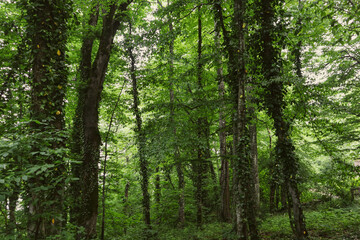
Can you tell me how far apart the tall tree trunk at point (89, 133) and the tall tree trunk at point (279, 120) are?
5.34m

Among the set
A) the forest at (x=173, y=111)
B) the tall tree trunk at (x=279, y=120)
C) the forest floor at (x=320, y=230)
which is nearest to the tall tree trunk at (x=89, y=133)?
the forest at (x=173, y=111)

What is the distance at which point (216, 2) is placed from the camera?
6402 millimetres

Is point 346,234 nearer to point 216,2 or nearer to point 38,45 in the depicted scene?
point 216,2

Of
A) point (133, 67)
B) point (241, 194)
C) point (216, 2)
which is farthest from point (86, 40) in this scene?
point (241, 194)

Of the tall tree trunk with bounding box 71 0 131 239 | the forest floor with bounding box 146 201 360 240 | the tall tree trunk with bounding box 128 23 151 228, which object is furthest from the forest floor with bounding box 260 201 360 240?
the tall tree trunk with bounding box 71 0 131 239

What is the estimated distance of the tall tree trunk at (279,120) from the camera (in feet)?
16.4

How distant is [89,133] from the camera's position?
7598mm

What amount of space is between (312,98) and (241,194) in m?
2.95

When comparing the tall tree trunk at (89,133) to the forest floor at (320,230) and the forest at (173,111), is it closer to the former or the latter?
the forest at (173,111)

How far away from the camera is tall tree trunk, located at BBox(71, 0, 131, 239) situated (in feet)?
22.7

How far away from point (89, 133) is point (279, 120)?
632 cm

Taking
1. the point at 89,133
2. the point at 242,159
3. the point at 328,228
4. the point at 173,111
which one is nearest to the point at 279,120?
the point at 242,159

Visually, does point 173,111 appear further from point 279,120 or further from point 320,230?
point 320,230

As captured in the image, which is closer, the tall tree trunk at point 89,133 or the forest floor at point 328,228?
the forest floor at point 328,228
